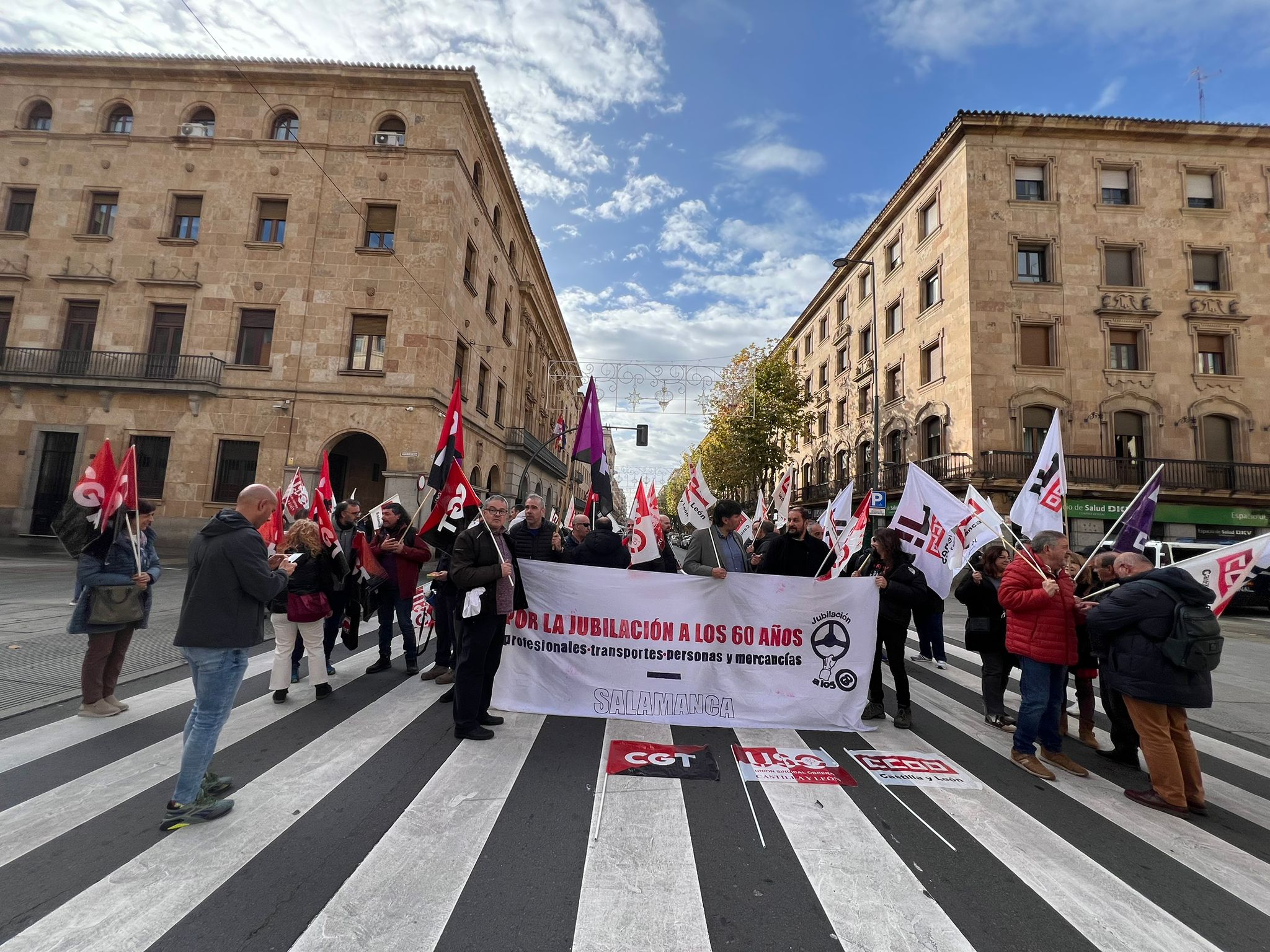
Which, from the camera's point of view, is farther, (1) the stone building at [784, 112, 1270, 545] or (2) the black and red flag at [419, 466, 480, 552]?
(1) the stone building at [784, 112, 1270, 545]

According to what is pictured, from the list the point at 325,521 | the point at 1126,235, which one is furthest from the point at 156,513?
the point at 1126,235

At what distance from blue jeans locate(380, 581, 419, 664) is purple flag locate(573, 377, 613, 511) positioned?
3384mm

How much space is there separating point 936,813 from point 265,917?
3646mm

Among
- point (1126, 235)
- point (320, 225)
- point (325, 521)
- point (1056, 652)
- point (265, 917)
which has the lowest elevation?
point (265, 917)

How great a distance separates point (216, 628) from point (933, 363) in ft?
88.4

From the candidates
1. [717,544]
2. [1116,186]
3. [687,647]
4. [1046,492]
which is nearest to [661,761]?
[687,647]

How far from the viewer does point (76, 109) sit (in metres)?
21.4

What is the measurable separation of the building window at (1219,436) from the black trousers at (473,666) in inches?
1104

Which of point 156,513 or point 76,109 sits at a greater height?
point 76,109

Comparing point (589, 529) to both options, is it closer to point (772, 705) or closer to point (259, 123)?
point (772, 705)

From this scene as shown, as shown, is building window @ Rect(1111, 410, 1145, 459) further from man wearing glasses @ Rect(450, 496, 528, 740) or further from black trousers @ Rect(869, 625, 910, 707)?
man wearing glasses @ Rect(450, 496, 528, 740)

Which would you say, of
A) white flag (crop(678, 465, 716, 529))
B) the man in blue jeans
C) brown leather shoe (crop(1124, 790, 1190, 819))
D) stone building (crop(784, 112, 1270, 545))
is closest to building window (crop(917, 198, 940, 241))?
stone building (crop(784, 112, 1270, 545))

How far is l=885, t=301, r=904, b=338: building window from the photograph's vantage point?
2772 centimetres

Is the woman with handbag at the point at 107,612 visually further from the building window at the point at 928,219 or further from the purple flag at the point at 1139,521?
the building window at the point at 928,219
